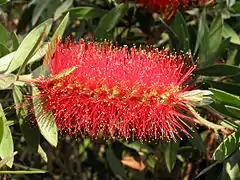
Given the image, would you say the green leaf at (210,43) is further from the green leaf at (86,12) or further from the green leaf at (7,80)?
the green leaf at (7,80)

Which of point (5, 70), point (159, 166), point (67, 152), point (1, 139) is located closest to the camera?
point (1, 139)

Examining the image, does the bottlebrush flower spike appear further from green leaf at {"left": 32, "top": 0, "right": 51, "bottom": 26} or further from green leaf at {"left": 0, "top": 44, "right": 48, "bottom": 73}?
green leaf at {"left": 32, "top": 0, "right": 51, "bottom": 26}

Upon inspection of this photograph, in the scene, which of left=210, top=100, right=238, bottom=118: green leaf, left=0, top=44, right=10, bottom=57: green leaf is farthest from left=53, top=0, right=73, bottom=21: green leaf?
left=210, top=100, right=238, bottom=118: green leaf

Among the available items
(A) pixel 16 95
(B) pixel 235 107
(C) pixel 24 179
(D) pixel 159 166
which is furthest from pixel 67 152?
(B) pixel 235 107

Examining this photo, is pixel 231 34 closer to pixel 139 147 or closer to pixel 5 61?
pixel 139 147

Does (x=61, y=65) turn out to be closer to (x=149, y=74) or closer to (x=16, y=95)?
(x=16, y=95)

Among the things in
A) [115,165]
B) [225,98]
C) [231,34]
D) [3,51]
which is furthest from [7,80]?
[231,34]

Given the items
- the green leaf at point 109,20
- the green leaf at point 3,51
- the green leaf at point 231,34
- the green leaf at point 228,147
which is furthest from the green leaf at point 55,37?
the green leaf at point 231,34

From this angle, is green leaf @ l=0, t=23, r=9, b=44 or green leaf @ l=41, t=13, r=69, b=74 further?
green leaf @ l=0, t=23, r=9, b=44
